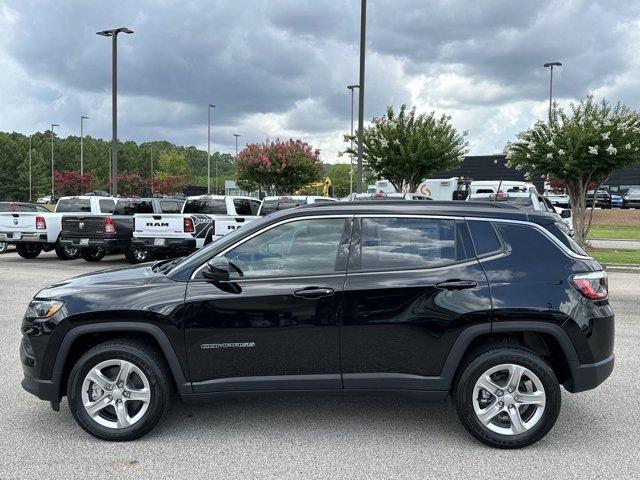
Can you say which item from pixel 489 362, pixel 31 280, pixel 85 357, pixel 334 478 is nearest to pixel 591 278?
pixel 489 362

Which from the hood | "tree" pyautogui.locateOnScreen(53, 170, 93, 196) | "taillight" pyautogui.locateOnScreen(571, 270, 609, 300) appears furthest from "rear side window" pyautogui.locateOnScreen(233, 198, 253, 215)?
"tree" pyautogui.locateOnScreen(53, 170, 93, 196)

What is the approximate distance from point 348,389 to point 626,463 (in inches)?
72.7

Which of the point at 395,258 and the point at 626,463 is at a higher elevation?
the point at 395,258

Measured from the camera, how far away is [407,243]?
413 centimetres

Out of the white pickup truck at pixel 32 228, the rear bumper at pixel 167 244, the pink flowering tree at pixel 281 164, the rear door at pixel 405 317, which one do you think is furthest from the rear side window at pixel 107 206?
the pink flowering tree at pixel 281 164

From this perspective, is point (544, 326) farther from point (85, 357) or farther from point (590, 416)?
point (85, 357)

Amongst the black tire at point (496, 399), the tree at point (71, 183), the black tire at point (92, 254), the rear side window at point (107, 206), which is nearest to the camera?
the black tire at point (496, 399)

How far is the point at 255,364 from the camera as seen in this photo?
3.99m

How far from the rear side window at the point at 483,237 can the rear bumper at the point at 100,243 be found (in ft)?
40.5

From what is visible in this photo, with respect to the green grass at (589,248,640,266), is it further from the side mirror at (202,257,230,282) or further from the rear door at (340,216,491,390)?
the side mirror at (202,257,230,282)

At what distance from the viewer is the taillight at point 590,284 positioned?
158 inches

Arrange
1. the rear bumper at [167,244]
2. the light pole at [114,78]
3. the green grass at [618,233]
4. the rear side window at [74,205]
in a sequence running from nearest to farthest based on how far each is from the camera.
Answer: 1. the rear bumper at [167,244]
2. the rear side window at [74,205]
3. the light pole at [114,78]
4. the green grass at [618,233]

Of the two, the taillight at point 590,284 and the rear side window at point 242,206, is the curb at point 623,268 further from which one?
the taillight at point 590,284

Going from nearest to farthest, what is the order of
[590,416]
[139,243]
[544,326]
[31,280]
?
[544,326] < [590,416] < [31,280] < [139,243]
